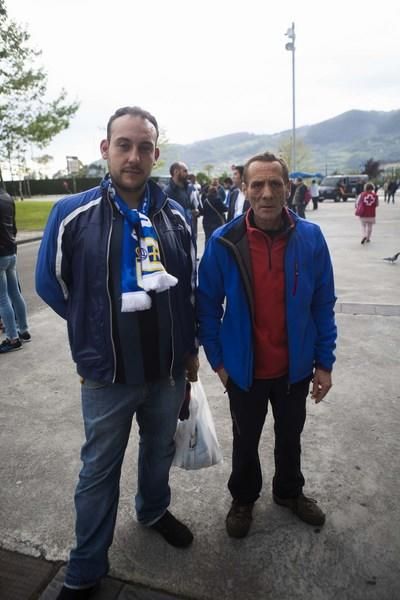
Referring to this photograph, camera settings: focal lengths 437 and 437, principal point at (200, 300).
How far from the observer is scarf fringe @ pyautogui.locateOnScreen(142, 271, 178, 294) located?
167cm

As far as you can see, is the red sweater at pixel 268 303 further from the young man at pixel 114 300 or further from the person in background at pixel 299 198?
the person in background at pixel 299 198

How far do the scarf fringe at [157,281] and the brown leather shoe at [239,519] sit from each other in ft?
4.33

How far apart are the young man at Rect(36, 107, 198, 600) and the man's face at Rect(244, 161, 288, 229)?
359 millimetres

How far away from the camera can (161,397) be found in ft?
6.42

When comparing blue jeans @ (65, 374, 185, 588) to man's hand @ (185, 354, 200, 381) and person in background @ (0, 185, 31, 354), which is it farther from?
person in background @ (0, 185, 31, 354)

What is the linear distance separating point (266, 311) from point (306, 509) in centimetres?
112

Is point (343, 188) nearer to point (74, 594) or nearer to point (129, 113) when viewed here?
point (129, 113)

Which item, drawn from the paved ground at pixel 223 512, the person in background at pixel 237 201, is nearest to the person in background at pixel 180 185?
the person in background at pixel 237 201

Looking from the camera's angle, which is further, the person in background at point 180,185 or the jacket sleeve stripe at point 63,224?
the person in background at point 180,185

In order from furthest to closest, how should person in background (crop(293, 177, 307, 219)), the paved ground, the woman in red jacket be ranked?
person in background (crop(293, 177, 307, 219)), the woman in red jacket, the paved ground

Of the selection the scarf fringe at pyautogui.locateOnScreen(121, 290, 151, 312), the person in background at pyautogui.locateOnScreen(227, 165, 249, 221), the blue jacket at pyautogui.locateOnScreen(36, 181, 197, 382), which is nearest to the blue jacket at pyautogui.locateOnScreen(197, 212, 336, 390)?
the blue jacket at pyautogui.locateOnScreen(36, 181, 197, 382)

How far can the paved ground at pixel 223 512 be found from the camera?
1.96 m

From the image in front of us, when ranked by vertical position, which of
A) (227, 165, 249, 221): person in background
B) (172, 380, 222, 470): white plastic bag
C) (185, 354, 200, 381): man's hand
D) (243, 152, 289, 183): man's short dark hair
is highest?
(243, 152, 289, 183): man's short dark hair

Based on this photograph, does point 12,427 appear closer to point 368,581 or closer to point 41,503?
point 41,503
